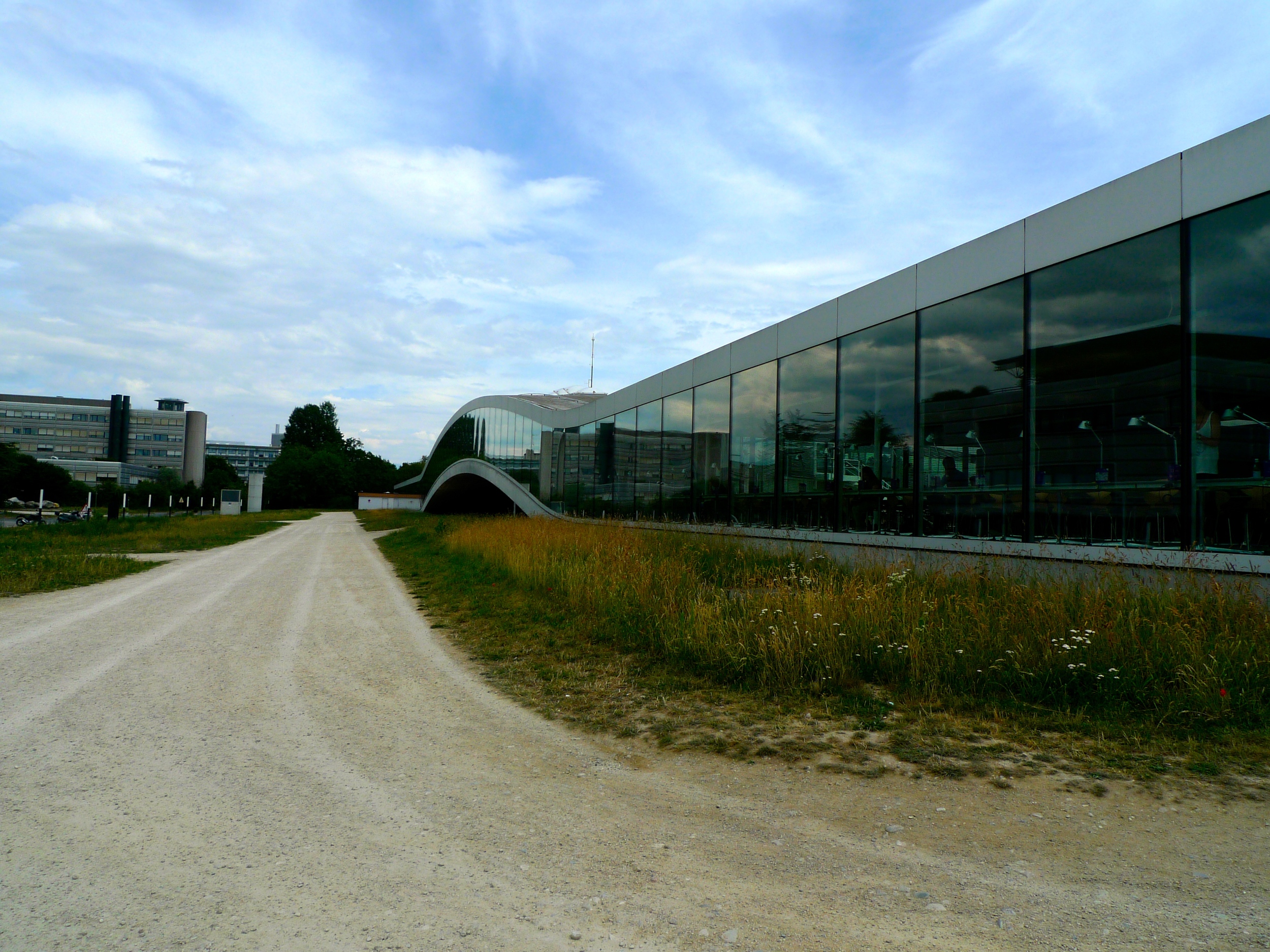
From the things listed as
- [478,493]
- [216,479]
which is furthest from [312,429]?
[478,493]

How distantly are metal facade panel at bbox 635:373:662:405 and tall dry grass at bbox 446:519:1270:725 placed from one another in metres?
13.3

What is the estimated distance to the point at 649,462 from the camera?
22.7m

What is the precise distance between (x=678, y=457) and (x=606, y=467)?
575cm

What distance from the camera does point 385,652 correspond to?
28.2ft

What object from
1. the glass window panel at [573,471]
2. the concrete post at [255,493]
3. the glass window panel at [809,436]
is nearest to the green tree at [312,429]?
the concrete post at [255,493]

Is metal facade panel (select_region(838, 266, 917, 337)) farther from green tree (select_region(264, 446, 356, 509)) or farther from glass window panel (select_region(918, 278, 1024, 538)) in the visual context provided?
Result: green tree (select_region(264, 446, 356, 509))

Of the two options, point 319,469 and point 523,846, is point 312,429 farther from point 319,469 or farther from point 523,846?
point 523,846

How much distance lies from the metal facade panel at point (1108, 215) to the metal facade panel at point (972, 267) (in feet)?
0.84

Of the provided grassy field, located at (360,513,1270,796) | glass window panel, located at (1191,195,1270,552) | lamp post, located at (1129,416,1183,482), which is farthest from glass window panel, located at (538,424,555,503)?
glass window panel, located at (1191,195,1270,552)

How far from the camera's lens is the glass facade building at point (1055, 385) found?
802 cm

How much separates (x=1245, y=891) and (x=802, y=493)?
1195 cm

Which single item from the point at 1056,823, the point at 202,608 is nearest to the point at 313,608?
the point at 202,608

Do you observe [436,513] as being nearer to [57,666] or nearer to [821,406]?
[821,406]

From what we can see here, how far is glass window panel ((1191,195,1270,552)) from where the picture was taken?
7.71m
